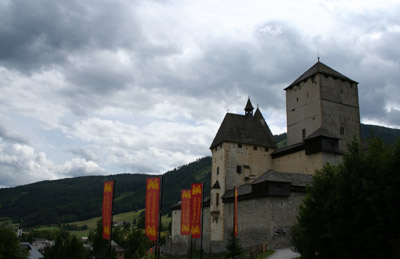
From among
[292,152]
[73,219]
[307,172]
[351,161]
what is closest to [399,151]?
[351,161]

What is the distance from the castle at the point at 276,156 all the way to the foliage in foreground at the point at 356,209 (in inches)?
376

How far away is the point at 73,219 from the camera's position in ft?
599

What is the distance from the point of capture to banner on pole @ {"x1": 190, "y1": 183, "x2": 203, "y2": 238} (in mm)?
25594

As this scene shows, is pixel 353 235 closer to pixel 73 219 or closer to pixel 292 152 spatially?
pixel 292 152

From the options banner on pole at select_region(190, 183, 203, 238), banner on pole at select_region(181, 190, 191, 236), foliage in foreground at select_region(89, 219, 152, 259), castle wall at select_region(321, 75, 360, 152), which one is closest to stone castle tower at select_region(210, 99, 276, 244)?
castle wall at select_region(321, 75, 360, 152)

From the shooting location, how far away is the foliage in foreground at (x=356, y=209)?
1850cm

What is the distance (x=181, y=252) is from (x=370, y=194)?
3761 centimetres

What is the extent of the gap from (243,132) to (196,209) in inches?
878

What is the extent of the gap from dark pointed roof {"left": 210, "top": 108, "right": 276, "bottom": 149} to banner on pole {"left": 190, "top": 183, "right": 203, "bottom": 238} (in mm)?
19097

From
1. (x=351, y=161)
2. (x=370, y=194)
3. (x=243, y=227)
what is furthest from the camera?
(x=243, y=227)

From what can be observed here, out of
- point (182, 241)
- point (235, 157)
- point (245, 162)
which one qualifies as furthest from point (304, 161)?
point (182, 241)

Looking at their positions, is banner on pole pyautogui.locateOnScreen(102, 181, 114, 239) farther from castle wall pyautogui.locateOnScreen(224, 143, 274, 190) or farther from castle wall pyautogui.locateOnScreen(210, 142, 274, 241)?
castle wall pyautogui.locateOnScreen(224, 143, 274, 190)

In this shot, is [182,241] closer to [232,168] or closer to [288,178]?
[232,168]

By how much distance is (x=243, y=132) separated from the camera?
4653 cm
